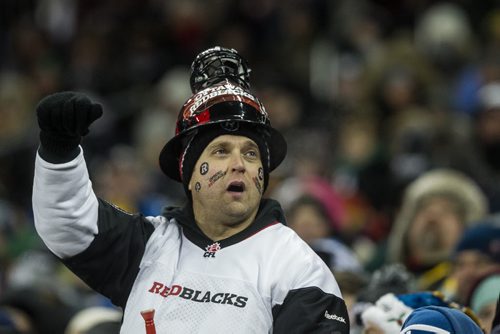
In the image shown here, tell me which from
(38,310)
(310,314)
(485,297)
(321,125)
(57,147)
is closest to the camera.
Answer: (310,314)

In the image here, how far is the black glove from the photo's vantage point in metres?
4.36

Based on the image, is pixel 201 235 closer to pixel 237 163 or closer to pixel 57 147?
pixel 237 163

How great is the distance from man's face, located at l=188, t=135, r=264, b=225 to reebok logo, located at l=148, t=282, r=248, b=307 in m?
0.32

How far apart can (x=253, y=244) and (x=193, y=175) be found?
1.24 ft

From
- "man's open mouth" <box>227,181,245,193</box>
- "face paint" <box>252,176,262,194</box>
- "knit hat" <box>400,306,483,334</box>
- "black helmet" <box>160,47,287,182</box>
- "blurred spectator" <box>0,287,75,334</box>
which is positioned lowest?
"knit hat" <box>400,306,483,334</box>

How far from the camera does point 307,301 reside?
4336 mm

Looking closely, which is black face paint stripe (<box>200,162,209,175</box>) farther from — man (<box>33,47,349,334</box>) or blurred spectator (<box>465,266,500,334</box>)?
blurred spectator (<box>465,266,500,334</box>)

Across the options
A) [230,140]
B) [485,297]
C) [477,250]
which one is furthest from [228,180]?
[477,250]

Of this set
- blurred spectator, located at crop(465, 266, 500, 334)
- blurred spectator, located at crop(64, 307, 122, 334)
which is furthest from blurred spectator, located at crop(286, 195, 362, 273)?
blurred spectator, located at crop(465, 266, 500, 334)

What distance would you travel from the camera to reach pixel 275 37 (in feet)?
44.7

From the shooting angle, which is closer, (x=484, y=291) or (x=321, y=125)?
(x=484, y=291)

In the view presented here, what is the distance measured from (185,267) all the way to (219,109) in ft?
1.99

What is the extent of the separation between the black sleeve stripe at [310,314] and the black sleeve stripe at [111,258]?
621mm

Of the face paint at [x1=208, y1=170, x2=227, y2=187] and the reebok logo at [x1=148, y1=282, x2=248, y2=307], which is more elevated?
the face paint at [x1=208, y1=170, x2=227, y2=187]
